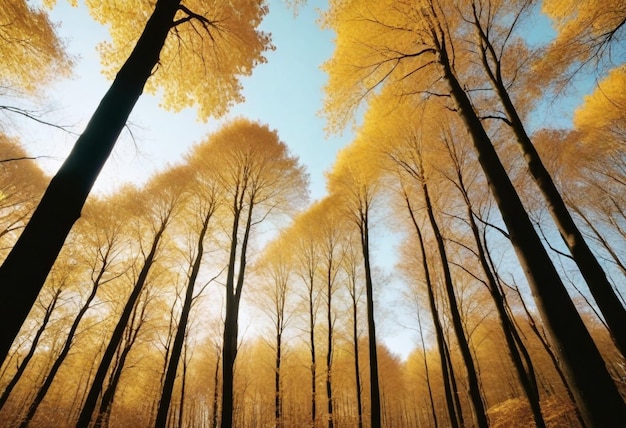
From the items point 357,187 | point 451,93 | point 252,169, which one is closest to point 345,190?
point 357,187

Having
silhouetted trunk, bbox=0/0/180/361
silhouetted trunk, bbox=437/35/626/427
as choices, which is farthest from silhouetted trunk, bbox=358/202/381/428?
silhouetted trunk, bbox=0/0/180/361

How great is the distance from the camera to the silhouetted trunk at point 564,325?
2225 mm

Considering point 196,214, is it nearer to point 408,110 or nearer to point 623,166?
point 408,110

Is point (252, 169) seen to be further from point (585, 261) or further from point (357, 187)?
point (585, 261)

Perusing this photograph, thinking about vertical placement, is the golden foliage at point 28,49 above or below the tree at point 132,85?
above

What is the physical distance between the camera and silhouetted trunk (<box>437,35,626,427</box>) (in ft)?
7.30

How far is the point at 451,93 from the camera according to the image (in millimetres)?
4746

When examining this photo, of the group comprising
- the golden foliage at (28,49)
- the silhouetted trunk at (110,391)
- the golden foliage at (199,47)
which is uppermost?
the golden foliage at (28,49)

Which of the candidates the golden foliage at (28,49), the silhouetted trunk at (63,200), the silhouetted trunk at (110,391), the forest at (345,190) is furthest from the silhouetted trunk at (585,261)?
the silhouetted trunk at (110,391)

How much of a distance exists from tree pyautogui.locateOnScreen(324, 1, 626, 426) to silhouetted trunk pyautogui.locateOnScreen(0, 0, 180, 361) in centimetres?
412

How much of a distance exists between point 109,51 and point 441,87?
7882mm

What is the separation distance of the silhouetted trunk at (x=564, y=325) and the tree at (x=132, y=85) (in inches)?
162

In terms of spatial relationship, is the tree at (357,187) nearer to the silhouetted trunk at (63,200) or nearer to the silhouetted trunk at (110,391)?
the silhouetted trunk at (63,200)

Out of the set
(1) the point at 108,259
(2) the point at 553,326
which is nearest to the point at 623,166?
(2) the point at 553,326
